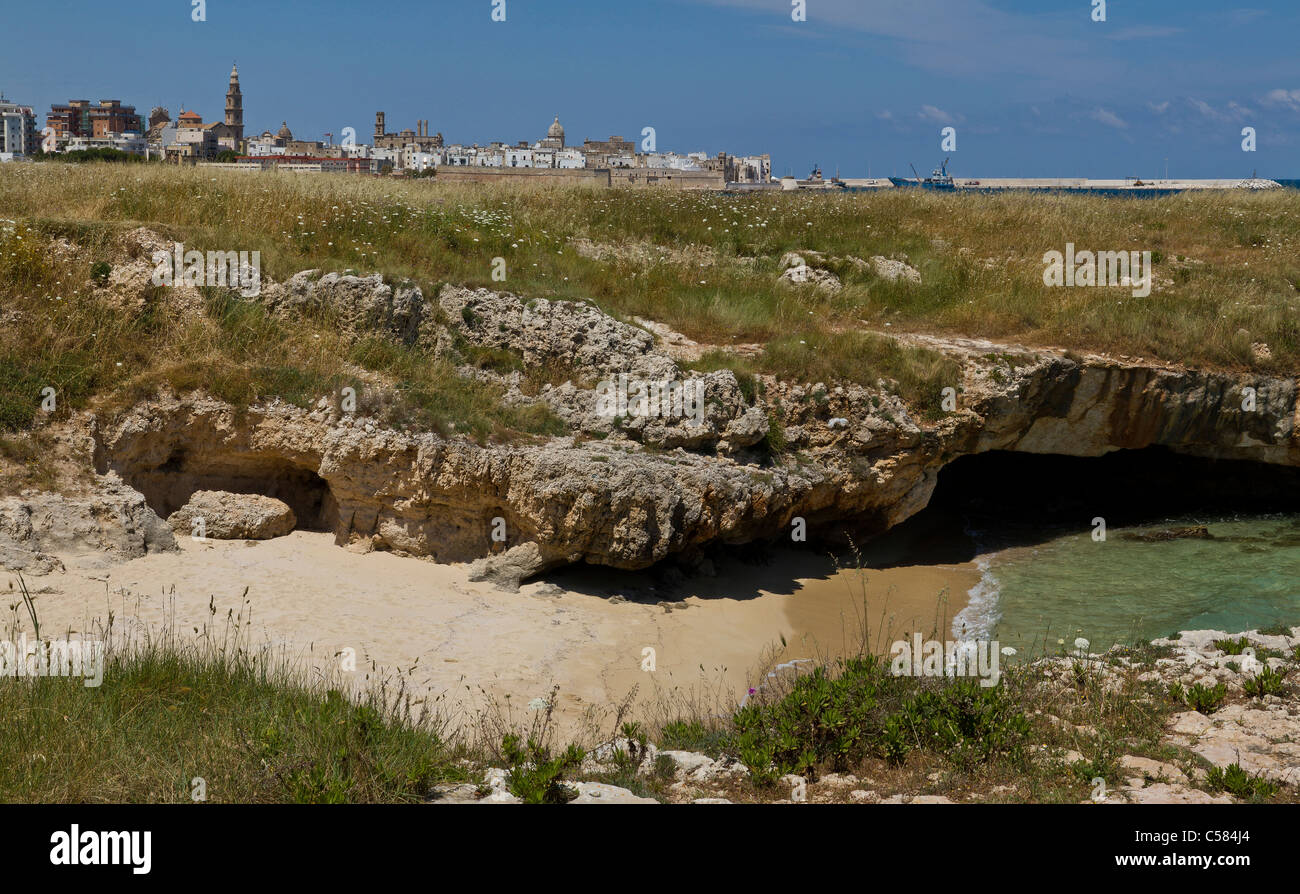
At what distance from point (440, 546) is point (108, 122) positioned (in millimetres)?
168418

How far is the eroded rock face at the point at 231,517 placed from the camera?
37.8 feet

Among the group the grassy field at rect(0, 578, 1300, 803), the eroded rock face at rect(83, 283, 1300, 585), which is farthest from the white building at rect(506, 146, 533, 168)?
the grassy field at rect(0, 578, 1300, 803)

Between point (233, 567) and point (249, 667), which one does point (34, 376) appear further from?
point (249, 667)

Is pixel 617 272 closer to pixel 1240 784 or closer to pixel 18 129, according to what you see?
pixel 1240 784

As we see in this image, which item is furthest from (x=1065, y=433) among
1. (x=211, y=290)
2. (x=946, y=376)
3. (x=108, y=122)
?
(x=108, y=122)

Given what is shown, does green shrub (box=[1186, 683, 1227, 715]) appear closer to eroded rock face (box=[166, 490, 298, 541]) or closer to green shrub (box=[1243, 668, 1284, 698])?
green shrub (box=[1243, 668, 1284, 698])

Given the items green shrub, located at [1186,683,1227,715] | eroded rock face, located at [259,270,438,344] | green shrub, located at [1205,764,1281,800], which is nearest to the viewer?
green shrub, located at [1205,764,1281,800]

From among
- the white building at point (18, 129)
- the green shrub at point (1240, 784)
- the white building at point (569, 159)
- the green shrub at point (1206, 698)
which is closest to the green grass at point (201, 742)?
the green shrub at point (1240, 784)

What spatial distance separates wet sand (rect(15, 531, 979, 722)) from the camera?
913 cm

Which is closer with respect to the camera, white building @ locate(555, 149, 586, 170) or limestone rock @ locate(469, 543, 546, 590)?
limestone rock @ locate(469, 543, 546, 590)

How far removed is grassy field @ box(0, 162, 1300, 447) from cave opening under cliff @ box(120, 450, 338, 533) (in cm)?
93

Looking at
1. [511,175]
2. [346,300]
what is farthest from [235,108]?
[346,300]

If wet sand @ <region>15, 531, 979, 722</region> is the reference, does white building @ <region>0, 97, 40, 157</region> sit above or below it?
above

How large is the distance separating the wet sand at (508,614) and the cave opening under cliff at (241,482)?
0.70 meters
